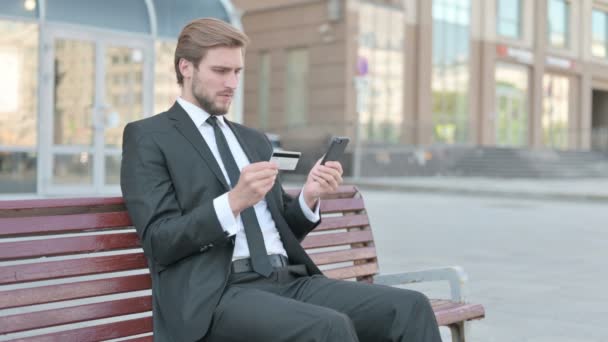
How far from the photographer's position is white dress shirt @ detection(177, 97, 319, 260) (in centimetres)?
271

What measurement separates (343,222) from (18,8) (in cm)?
1143

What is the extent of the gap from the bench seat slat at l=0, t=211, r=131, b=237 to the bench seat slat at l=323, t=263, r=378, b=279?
1.16 m

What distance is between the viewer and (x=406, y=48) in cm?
3278

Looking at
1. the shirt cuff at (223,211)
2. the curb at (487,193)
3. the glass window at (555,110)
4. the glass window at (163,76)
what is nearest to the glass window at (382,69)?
the curb at (487,193)

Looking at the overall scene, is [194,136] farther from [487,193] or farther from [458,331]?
[487,193]

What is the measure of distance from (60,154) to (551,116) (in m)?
32.3

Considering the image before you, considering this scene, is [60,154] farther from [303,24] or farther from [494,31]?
[494,31]

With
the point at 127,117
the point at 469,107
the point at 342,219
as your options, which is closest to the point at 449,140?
the point at 469,107

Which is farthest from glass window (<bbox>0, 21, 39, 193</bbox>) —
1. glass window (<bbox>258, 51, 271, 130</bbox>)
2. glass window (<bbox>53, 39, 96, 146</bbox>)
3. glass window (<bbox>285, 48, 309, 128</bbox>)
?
glass window (<bbox>258, 51, 271, 130</bbox>)

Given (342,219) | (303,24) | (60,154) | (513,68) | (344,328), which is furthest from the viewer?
(513,68)

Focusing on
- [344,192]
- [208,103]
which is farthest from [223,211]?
[344,192]

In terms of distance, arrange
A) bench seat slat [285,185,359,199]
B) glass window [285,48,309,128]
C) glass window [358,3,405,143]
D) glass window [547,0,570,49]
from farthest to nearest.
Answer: glass window [547,0,570,49] < glass window [285,48,309,128] < glass window [358,3,405,143] < bench seat slat [285,185,359,199]

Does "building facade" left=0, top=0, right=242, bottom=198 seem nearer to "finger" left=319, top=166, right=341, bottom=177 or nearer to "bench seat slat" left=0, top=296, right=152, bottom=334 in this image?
"bench seat slat" left=0, top=296, right=152, bottom=334

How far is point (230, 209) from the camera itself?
268 cm
